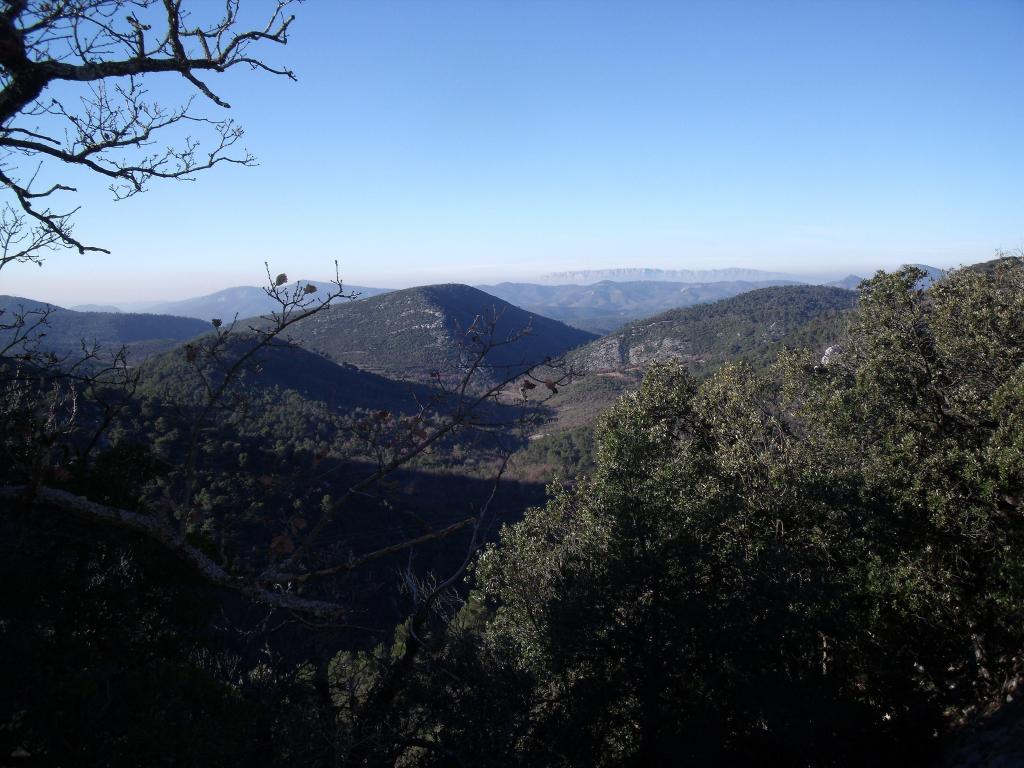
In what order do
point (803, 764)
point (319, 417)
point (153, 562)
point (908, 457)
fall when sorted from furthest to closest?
1. point (319, 417)
2. point (908, 457)
3. point (803, 764)
4. point (153, 562)

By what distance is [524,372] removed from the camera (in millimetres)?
4137

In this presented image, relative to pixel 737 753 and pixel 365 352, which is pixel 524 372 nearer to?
pixel 737 753

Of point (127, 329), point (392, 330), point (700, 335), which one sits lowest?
point (700, 335)

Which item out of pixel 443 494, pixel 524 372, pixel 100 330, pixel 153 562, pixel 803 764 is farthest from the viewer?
pixel 100 330

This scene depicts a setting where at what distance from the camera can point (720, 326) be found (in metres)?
97.7

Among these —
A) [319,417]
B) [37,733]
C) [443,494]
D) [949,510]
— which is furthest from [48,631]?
[443,494]

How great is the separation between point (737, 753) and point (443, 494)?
134 ft

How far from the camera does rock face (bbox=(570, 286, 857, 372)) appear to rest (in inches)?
3521

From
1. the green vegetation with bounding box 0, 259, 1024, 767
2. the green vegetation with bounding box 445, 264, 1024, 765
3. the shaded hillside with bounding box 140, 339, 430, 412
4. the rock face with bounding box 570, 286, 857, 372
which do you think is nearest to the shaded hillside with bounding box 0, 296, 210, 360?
the shaded hillside with bounding box 140, 339, 430, 412

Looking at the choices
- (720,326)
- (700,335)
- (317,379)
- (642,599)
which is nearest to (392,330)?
(317,379)

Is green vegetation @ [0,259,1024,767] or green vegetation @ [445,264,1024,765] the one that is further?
green vegetation @ [445,264,1024,765]

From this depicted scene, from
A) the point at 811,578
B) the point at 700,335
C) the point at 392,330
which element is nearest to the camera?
the point at 811,578

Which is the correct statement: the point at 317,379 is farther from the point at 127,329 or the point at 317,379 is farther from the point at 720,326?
the point at 127,329

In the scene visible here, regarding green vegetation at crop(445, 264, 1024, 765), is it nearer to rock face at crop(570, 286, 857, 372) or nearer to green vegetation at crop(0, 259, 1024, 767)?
green vegetation at crop(0, 259, 1024, 767)
